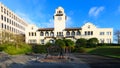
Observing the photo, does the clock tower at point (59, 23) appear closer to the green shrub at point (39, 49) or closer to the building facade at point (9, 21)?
the green shrub at point (39, 49)

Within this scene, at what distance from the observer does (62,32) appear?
6688cm

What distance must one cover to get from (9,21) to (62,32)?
26.7m

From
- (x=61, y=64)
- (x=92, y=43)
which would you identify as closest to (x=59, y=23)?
(x=92, y=43)

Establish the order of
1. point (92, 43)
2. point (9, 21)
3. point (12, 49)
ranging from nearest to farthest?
1. point (12, 49)
2. point (92, 43)
3. point (9, 21)

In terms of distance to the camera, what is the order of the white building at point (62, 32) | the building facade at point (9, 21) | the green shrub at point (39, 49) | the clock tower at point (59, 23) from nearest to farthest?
the green shrub at point (39, 49), the white building at point (62, 32), the clock tower at point (59, 23), the building facade at point (9, 21)

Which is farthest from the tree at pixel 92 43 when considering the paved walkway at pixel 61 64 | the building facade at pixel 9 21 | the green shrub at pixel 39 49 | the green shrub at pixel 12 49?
the paved walkway at pixel 61 64

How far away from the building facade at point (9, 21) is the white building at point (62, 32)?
11315 mm

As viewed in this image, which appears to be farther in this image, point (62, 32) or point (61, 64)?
point (62, 32)

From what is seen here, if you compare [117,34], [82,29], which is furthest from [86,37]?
[117,34]

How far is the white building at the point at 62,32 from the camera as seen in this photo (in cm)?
6431

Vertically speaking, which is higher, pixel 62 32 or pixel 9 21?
pixel 9 21

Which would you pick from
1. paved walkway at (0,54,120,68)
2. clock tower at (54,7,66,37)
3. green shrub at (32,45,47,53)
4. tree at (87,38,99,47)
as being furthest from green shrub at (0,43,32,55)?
tree at (87,38,99,47)

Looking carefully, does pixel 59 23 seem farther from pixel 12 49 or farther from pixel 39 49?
pixel 12 49

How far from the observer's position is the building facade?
70669mm
